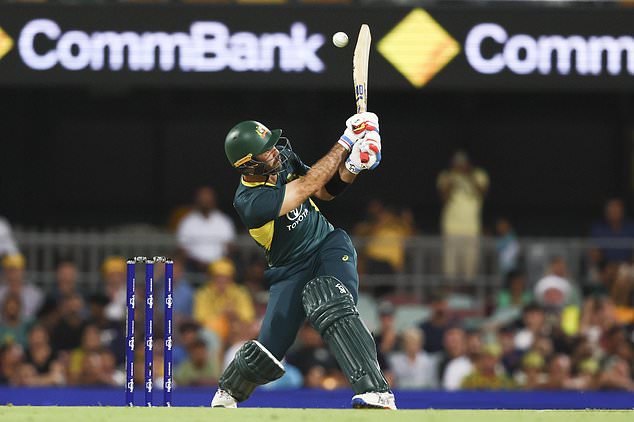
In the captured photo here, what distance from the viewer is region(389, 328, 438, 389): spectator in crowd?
38.9 ft

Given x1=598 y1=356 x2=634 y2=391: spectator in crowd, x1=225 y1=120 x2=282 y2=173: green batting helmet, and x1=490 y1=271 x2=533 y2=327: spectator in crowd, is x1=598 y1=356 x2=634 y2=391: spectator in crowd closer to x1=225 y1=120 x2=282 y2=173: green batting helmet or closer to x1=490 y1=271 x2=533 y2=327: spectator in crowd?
x1=490 y1=271 x2=533 y2=327: spectator in crowd

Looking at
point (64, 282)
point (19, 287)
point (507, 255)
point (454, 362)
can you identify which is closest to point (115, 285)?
point (64, 282)

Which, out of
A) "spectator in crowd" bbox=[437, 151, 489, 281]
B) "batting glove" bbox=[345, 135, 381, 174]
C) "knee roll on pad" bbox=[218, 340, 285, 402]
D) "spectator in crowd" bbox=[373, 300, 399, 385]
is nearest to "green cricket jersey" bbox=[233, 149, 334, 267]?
"batting glove" bbox=[345, 135, 381, 174]

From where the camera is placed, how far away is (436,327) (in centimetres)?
1217

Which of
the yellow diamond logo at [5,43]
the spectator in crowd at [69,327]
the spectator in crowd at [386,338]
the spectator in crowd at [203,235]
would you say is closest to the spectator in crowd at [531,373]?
the spectator in crowd at [386,338]

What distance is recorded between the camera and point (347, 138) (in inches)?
309

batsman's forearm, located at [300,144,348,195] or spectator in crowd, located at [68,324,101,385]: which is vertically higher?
batsman's forearm, located at [300,144,348,195]

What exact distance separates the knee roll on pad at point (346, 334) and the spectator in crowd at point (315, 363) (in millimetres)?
3971

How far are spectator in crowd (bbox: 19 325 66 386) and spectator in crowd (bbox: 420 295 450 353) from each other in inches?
120

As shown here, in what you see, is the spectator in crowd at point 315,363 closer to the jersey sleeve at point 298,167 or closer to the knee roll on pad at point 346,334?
the jersey sleeve at point 298,167

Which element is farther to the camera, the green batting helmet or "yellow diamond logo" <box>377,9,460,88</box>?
"yellow diamond logo" <box>377,9,460,88</box>

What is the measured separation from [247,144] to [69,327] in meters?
4.80

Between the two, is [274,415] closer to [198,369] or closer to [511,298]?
[198,369]

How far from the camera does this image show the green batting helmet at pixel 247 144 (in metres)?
7.65
